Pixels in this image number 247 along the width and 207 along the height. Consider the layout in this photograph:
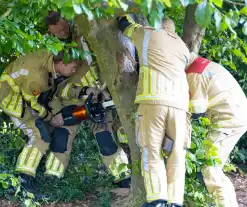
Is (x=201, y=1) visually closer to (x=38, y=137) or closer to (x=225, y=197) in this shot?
(x=225, y=197)

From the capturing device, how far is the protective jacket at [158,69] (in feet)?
13.3

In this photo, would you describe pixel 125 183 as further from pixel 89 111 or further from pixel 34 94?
pixel 34 94

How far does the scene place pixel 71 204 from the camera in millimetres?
5191

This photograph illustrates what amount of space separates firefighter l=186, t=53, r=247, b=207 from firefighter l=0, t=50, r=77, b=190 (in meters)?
1.36

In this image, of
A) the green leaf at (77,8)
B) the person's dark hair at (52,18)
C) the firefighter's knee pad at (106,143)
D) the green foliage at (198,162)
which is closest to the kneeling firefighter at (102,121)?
the firefighter's knee pad at (106,143)

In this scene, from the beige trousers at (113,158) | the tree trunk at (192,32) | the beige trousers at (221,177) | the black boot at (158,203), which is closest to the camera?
the black boot at (158,203)

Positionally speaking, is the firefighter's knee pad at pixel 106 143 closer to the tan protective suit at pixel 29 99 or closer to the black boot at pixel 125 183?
the black boot at pixel 125 183

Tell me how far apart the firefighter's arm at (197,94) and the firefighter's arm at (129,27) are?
0.74 m

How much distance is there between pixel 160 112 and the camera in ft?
13.2

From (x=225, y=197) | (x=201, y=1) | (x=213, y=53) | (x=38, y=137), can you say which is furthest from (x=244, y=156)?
(x=201, y=1)

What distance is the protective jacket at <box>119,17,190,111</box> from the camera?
4.04 metres

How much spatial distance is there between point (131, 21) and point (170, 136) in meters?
1.01

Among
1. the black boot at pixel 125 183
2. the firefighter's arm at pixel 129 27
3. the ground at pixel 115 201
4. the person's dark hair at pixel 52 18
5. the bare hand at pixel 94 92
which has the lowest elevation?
the ground at pixel 115 201

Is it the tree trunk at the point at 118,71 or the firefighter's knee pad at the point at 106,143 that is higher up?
the tree trunk at the point at 118,71
